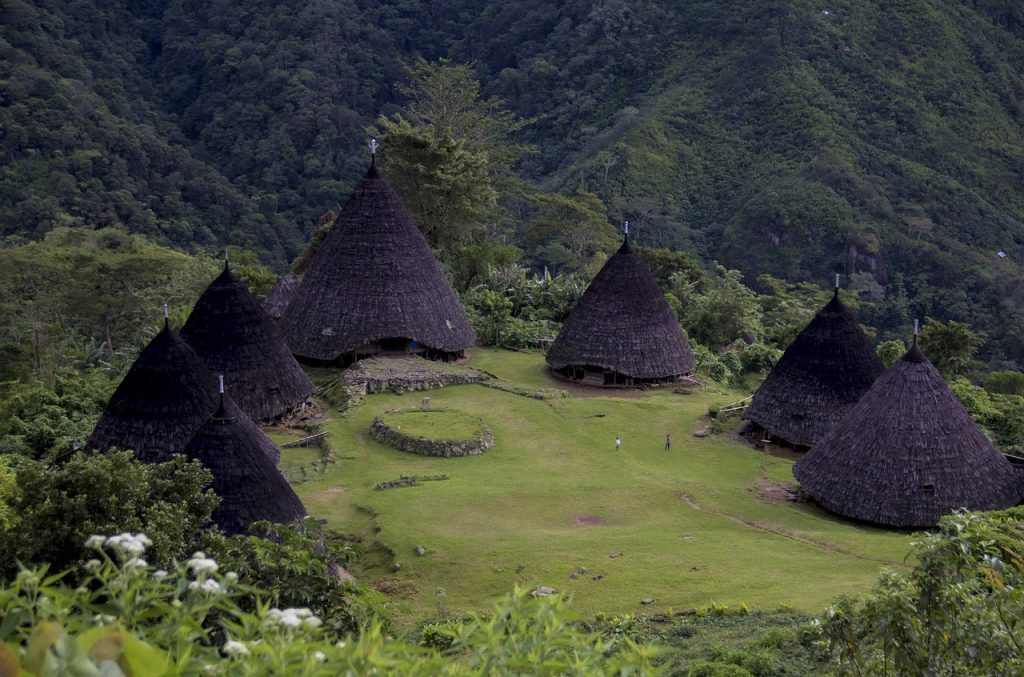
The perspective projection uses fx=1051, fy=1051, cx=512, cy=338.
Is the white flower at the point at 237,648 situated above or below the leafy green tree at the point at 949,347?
above

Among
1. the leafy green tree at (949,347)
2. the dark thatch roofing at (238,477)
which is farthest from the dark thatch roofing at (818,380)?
the dark thatch roofing at (238,477)

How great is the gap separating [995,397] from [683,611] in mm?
17267

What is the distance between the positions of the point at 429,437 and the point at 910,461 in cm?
894

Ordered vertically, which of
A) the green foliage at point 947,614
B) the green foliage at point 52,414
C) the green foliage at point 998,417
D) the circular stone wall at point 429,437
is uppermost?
the green foliage at point 947,614

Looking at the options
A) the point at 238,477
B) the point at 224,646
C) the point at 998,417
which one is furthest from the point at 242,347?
the point at 224,646

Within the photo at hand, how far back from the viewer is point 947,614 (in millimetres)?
7801

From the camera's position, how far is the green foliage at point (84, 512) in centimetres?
1084

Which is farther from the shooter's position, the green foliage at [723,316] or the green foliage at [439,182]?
the green foliage at [439,182]

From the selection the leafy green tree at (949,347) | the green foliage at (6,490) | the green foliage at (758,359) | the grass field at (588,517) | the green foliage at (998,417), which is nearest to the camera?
the green foliage at (6,490)

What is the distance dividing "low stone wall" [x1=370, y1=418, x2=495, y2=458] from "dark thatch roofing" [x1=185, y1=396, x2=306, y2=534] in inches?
224

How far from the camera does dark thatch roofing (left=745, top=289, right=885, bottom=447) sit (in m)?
21.4

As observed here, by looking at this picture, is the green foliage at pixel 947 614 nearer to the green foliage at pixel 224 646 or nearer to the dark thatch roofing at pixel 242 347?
the green foliage at pixel 224 646

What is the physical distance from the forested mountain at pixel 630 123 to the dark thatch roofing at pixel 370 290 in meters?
22.5

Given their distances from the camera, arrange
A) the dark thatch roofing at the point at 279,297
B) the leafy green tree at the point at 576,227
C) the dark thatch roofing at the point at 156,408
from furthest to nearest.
A: the leafy green tree at the point at 576,227
the dark thatch roofing at the point at 279,297
the dark thatch roofing at the point at 156,408
